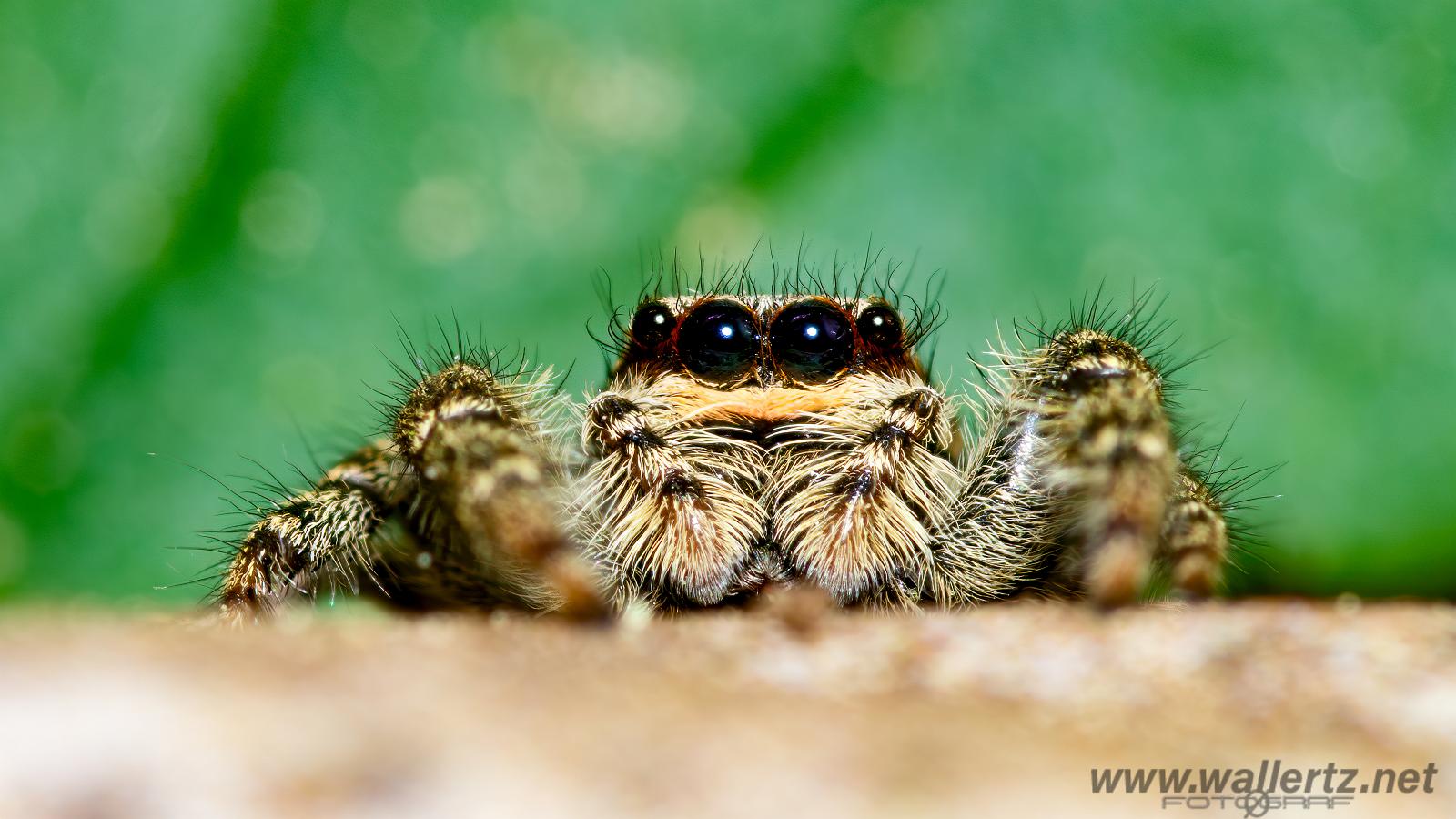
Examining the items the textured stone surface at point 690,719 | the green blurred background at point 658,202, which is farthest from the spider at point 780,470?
the green blurred background at point 658,202

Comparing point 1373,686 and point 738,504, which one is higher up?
point 738,504

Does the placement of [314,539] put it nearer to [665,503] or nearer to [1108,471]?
[665,503]

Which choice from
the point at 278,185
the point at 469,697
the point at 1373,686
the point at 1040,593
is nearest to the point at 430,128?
the point at 278,185

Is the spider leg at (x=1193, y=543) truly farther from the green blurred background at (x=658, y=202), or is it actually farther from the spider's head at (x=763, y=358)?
the green blurred background at (x=658, y=202)

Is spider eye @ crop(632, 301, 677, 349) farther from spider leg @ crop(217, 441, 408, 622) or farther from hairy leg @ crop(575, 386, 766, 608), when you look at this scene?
spider leg @ crop(217, 441, 408, 622)

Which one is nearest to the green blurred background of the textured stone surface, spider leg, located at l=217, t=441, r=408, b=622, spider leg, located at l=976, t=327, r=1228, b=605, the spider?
spider leg, located at l=217, t=441, r=408, b=622

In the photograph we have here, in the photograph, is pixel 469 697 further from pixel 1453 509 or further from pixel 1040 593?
pixel 1453 509
